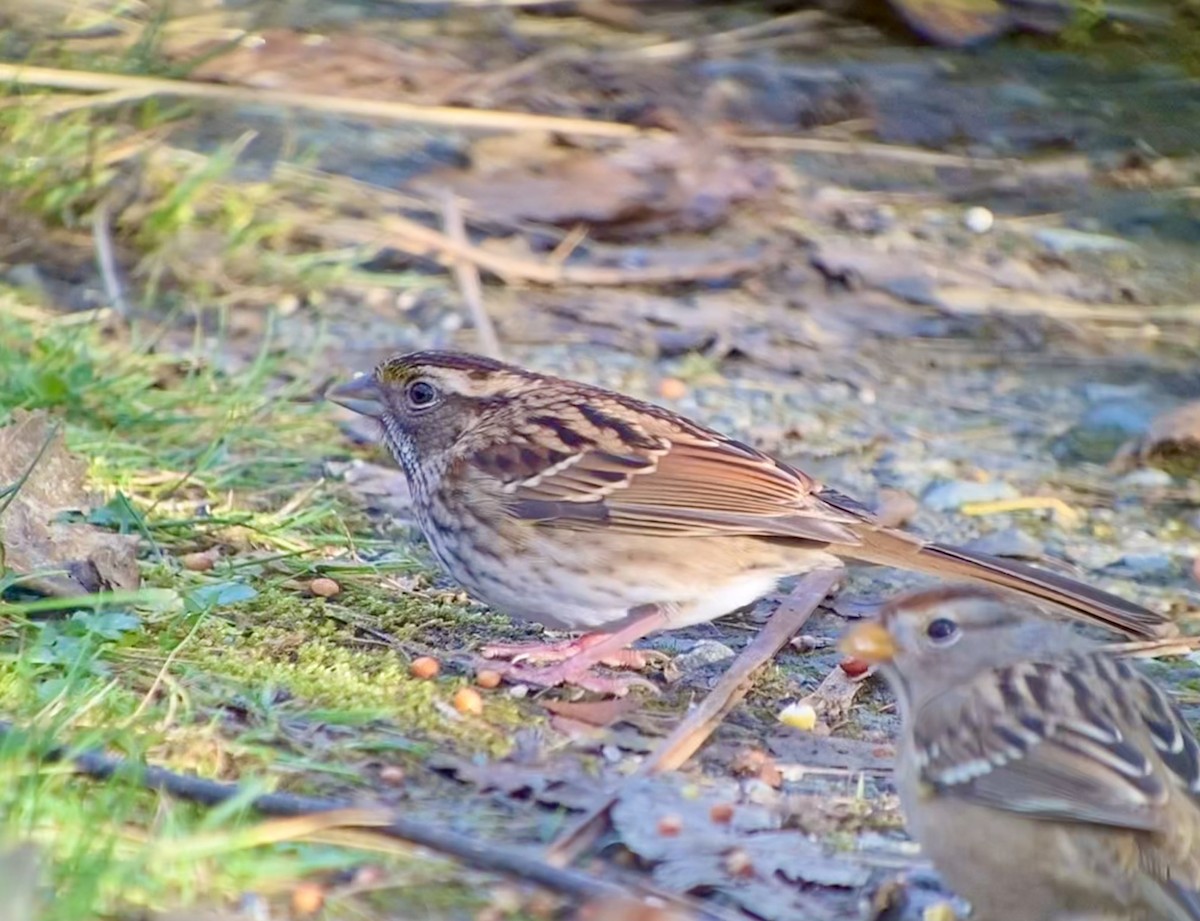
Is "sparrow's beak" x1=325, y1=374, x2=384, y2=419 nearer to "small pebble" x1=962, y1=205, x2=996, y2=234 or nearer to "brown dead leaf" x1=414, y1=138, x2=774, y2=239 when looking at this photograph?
"brown dead leaf" x1=414, y1=138, x2=774, y2=239

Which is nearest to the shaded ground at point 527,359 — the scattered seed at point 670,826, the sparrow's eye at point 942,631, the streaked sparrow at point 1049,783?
the scattered seed at point 670,826

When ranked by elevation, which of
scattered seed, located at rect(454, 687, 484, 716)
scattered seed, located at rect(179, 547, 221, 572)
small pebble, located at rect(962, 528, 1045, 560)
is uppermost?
scattered seed, located at rect(454, 687, 484, 716)

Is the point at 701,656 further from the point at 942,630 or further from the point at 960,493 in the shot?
the point at 960,493

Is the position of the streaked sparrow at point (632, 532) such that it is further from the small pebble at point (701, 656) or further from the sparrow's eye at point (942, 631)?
the sparrow's eye at point (942, 631)

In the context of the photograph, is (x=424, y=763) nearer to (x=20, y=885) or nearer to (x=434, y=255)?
(x=20, y=885)

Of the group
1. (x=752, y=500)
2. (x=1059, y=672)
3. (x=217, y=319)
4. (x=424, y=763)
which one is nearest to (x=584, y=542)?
(x=752, y=500)

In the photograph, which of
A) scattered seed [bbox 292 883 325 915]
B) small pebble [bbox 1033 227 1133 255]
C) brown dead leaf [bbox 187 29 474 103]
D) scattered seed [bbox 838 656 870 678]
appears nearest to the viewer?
scattered seed [bbox 292 883 325 915]

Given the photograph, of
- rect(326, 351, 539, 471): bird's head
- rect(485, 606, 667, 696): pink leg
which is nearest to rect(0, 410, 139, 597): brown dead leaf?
rect(326, 351, 539, 471): bird's head
